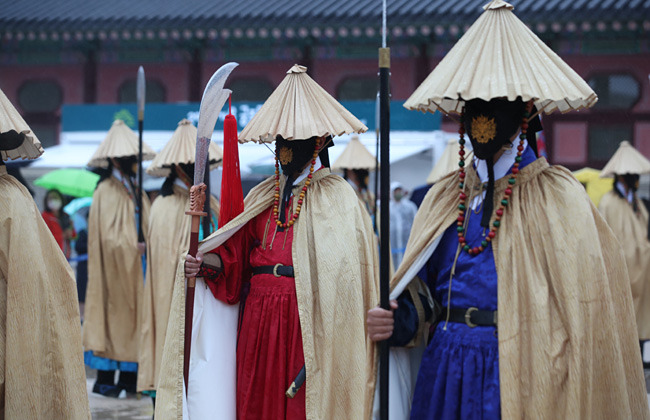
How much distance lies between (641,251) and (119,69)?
396 inches

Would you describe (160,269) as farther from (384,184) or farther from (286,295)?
(384,184)

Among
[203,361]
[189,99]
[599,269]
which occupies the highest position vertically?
[189,99]

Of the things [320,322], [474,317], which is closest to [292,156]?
[320,322]

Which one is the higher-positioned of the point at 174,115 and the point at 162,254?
the point at 174,115

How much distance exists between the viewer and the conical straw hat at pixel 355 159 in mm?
10141

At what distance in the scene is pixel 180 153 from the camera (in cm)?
689

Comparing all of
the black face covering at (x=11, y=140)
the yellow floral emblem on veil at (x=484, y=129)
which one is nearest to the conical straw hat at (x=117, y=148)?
the black face covering at (x=11, y=140)

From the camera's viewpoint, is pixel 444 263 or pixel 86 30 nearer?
pixel 444 263

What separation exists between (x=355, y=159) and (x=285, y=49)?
6122 millimetres

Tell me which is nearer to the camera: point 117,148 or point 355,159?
point 117,148

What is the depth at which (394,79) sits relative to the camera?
49.8 feet

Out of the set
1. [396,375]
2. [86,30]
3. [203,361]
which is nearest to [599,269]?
[396,375]

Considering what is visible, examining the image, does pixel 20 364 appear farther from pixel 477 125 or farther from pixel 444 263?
pixel 477 125

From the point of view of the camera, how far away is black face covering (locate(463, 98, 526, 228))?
3.29 meters
